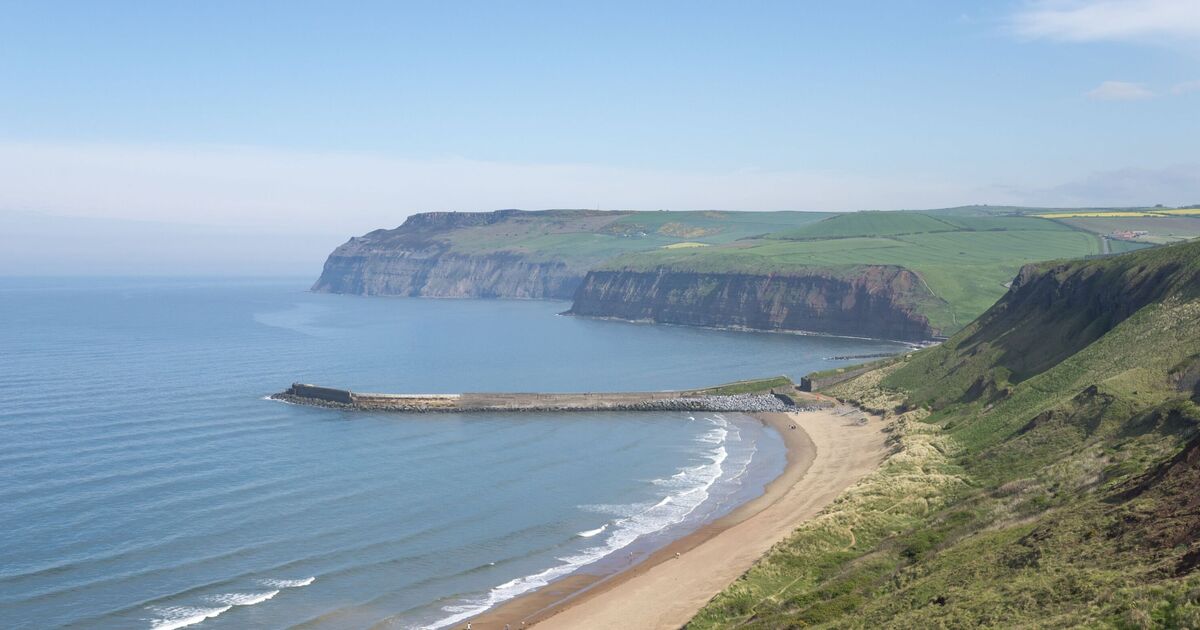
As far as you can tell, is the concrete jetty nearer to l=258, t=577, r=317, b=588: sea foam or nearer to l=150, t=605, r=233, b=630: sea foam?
l=258, t=577, r=317, b=588: sea foam

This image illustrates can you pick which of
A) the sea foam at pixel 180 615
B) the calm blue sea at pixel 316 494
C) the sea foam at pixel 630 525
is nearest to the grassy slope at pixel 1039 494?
the sea foam at pixel 630 525

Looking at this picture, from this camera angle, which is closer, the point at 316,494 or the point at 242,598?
the point at 242,598

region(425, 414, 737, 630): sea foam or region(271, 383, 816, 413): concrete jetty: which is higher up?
region(271, 383, 816, 413): concrete jetty

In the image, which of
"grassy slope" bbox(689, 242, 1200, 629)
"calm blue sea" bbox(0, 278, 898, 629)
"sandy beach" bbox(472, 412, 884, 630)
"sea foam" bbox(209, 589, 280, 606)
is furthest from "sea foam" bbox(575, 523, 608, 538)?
"sea foam" bbox(209, 589, 280, 606)

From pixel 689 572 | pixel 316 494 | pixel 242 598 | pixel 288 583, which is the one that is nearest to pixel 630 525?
pixel 689 572

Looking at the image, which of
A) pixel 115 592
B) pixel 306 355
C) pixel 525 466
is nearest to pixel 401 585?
pixel 115 592

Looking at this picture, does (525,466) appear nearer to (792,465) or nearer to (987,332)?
(792,465)

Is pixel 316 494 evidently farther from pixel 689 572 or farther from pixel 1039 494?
pixel 1039 494
